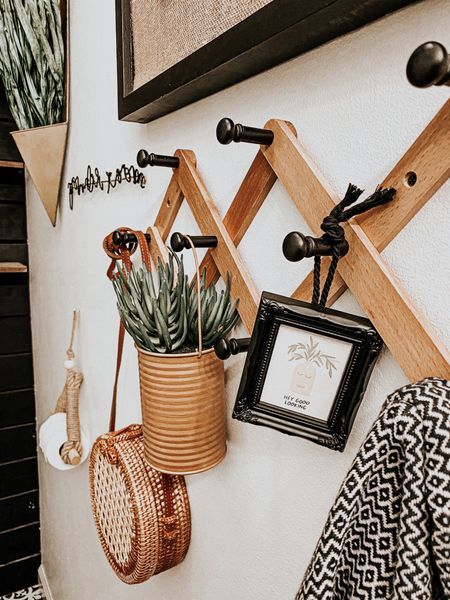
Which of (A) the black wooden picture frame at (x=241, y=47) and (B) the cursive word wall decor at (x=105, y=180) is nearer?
(A) the black wooden picture frame at (x=241, y=47)

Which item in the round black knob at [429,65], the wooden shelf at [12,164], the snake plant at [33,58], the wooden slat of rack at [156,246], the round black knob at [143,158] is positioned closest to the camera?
the round black knob at [429,65]

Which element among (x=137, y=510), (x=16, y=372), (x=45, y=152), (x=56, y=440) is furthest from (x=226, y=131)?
(x=16, y=372)

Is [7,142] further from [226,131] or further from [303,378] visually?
[303,378]

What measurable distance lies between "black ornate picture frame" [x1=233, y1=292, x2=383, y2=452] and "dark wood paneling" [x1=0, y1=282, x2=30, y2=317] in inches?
57.3

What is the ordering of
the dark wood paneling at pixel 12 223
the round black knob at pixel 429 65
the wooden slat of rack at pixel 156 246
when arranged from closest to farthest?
the round black knob at pixel 429 65 < the wooden slat of rack at pixel 156 246 < the dark wood paneling at pixel 12 223

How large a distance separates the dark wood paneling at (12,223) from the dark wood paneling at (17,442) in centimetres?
69

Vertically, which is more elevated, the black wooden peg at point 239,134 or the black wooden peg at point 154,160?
the black wooden peg at point 154,160

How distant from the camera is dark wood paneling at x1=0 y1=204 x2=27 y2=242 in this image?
1755mm

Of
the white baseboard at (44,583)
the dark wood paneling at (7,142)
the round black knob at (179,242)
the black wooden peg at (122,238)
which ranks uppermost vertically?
the dark wood paneling at (7,142)

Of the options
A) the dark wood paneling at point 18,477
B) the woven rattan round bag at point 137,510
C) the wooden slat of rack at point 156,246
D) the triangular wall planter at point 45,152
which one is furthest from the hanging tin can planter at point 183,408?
the dark wood paneling at point 18,477

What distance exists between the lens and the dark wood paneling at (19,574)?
1.90 meters

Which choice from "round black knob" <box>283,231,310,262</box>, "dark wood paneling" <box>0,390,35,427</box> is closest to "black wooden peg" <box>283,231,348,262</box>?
"round black knob" <box>283,231,310,262</box>

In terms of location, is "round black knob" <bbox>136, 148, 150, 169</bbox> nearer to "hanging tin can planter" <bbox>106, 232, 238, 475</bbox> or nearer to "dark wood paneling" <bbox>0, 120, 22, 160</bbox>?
"hanging tin can planter" <bbox>106, 232, 238, 475</bbox>

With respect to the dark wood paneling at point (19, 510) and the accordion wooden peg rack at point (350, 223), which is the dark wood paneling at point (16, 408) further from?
the accordion wooden peg rack at point (350, 223)
